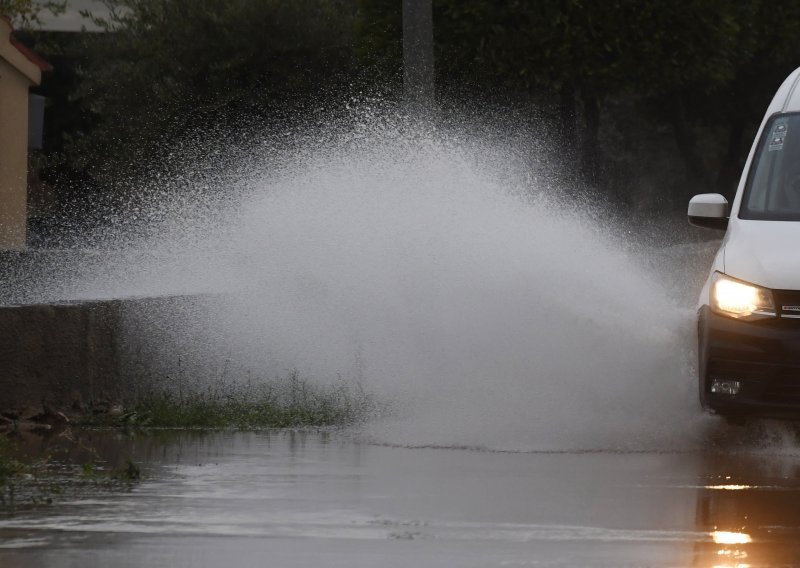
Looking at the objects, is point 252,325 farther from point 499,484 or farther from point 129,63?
point 129,63

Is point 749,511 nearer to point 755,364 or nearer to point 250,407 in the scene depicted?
point 755,364

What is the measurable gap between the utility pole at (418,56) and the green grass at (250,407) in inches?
128

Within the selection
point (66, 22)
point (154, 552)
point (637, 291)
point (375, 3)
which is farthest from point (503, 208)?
point (66, 22)

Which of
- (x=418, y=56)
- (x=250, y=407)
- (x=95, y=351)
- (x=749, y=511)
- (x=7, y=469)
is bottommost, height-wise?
(x=749, y=511)

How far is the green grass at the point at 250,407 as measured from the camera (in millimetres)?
11828

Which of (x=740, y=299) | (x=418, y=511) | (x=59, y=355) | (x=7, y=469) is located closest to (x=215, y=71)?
(x=59, y=355)

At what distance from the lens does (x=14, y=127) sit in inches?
1044

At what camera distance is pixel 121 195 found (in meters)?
29.9

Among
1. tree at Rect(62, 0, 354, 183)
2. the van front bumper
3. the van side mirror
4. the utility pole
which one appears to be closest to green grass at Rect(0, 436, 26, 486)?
the van front bumper

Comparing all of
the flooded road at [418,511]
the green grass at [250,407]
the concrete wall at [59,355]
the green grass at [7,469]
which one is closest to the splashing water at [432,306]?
the green grass at [250,407]

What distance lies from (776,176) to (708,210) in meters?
0.43

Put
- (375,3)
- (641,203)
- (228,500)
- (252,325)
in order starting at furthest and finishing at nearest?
(641,203) → (375,3) → (252,325) → (228,500)

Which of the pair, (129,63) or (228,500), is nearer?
(228,500)

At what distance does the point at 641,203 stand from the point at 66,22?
1634 cm
